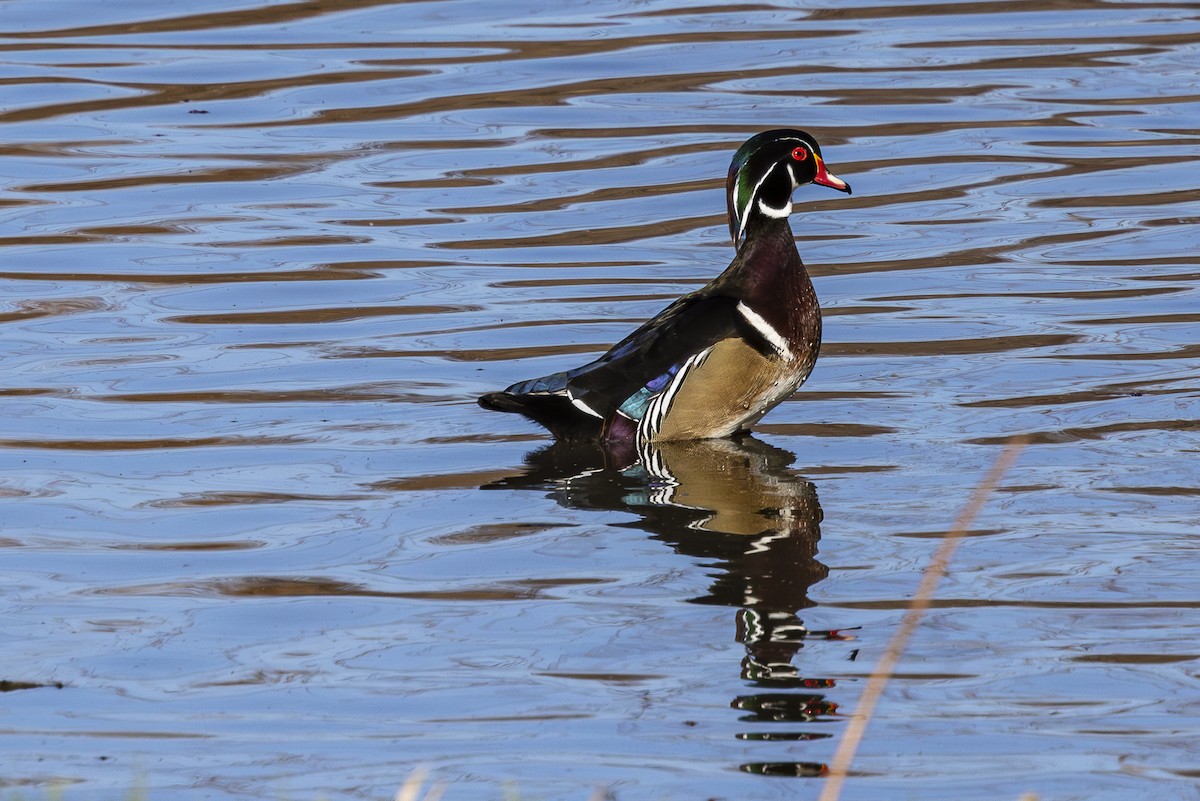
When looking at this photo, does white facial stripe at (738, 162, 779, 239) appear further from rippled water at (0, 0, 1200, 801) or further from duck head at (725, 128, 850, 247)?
rippled water at (0, 0, 1200, 801)

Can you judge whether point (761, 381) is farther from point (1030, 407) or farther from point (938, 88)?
point (938, 88)

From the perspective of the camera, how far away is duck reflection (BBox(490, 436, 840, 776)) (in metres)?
5.87

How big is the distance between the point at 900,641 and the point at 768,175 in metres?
3.37

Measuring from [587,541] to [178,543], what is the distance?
1.47m

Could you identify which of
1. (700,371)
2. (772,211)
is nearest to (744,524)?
(700,371)

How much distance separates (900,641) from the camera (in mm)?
6117

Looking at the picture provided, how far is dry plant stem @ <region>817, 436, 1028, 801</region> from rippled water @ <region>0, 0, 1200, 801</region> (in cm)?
7

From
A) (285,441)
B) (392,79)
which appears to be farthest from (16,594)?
(392,79)

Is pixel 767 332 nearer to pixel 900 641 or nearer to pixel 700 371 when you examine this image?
pixel 700 371

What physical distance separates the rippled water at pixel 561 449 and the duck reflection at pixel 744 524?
24mm

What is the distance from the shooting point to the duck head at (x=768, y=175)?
9.01 meters

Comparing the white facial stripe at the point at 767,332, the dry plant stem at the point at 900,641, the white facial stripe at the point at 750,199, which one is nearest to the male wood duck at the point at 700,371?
the white facial stripe at the point at 767,332

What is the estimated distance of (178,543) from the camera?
745 cm

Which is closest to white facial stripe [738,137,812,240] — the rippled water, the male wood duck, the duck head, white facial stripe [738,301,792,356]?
the duck head
